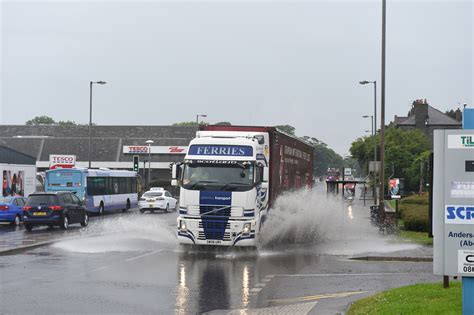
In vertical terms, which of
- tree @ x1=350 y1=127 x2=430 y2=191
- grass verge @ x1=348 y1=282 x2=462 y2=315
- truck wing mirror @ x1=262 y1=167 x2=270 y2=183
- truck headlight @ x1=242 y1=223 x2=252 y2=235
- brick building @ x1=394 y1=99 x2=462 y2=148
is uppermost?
brick building @ x1=394 y1=99 x2=462 y2=148

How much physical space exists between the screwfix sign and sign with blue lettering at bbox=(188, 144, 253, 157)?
65557 millimetres

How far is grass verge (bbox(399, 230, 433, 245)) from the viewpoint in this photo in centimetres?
2298

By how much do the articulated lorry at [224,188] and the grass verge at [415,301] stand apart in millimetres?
7169

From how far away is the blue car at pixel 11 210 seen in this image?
31.5m

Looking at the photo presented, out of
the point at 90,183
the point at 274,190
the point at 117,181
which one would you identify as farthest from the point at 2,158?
the point at 274,190

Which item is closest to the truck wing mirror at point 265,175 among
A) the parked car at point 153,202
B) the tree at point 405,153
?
the parked car at point 153,202

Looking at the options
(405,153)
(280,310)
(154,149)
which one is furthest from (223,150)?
(154,149)

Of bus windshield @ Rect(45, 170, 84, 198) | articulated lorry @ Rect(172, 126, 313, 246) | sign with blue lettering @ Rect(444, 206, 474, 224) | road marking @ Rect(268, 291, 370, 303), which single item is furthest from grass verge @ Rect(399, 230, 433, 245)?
bus windshield @ Rect(45, 170, 84, 198)

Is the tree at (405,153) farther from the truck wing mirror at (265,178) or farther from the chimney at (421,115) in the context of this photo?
the truck wing mirror at (265,178)

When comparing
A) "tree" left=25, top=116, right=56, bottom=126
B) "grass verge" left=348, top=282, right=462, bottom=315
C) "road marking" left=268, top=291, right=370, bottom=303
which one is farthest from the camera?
"tree" left=25, top=116, right=56, bottom=126

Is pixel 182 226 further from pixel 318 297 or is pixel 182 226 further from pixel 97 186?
pixel 97 186

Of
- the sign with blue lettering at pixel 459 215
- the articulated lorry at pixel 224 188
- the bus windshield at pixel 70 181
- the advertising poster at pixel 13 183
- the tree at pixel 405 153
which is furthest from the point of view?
the tree at pixel 405 153

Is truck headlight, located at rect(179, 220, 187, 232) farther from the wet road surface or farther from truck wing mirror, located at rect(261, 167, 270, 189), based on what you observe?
truck wing mirror, located at rect(261, 167, 270, 189)

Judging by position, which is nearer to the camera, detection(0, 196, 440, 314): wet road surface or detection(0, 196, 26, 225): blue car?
detection(0, 196, 440, 314): wet road surface
